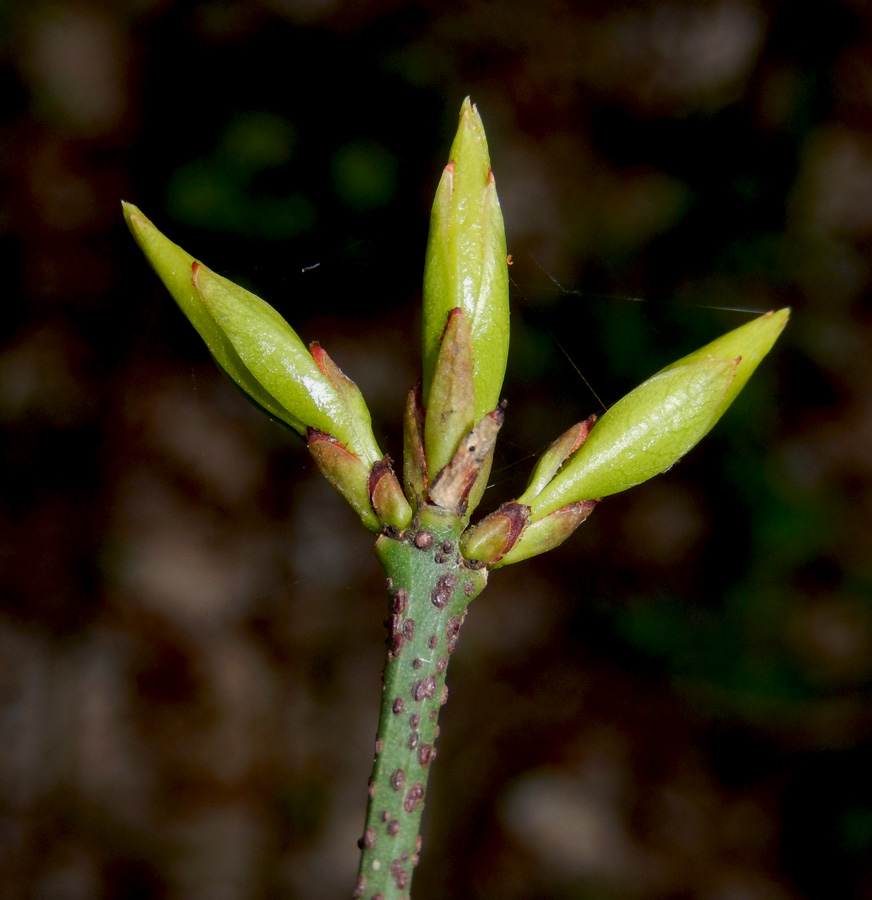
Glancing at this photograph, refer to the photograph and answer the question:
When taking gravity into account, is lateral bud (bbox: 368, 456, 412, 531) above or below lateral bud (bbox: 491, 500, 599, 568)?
above

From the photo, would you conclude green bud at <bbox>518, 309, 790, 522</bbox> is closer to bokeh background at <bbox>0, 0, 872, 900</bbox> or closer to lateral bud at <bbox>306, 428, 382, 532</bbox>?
lateral bud at <bbox>306, 428, 382, 532</bbox>

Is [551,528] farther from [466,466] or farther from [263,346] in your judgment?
[263,346]

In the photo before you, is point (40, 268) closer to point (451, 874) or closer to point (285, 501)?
point (285, 501)

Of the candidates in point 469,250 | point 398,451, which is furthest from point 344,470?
point 398,451

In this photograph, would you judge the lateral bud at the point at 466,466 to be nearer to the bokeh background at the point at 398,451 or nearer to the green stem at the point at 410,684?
the green stem at the point at 410,684

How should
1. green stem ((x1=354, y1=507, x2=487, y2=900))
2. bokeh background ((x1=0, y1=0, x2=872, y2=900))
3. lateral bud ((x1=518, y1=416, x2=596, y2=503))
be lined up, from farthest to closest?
1. bokeh background ((x1=0, y1=0, x2=872, y2=900))
2. lateral bud ((x1=518, y1=416, x2=596, y2=503))
3. green stem ((x1=354, y1=507, x2=487, y2=900))

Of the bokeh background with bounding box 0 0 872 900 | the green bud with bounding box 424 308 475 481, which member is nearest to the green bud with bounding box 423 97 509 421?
the green bud with bounding box 424 308 475 481

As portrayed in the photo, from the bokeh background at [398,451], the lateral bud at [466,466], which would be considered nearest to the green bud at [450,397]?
the lateral bud at [466,466]
